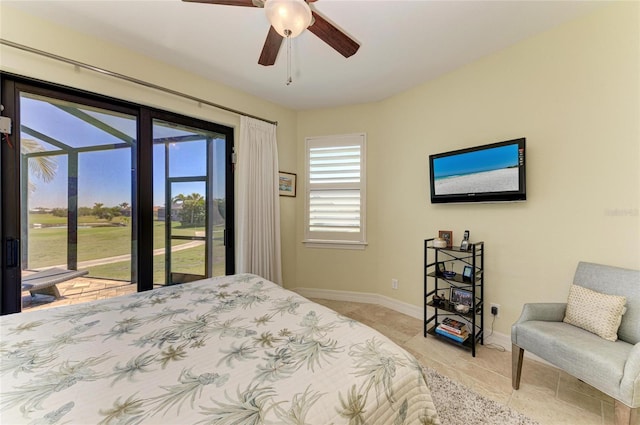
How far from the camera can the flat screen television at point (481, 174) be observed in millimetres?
2176

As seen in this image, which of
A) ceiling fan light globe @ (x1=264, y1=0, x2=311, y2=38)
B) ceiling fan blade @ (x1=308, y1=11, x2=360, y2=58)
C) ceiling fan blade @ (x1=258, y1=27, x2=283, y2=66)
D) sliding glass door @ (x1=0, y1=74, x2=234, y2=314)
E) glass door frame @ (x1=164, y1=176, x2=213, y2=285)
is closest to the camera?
ceiling fan light globe @ (x1=264, y1=0, x2=311, y2=38)

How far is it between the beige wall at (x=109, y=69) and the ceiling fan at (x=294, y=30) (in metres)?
1.32

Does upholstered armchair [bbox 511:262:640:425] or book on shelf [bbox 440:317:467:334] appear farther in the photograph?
book on shelf [bbox 440:317:467:334]

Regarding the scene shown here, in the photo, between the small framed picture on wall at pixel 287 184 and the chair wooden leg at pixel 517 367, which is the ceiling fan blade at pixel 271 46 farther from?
the chair wooden leg at pixel 517 367

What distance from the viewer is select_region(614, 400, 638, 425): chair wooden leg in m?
1.31

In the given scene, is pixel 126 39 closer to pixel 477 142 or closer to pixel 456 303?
pixel 477 142

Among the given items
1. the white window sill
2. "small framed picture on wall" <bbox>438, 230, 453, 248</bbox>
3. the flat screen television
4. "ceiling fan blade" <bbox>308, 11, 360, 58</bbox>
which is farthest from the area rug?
"ceiling fan blade" <bbox>308, 11, 360, 58</bbox>

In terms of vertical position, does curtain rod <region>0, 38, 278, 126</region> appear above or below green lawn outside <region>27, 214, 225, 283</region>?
above

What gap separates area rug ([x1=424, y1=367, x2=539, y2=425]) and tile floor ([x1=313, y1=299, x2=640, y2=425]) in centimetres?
7

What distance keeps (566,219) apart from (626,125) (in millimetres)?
726

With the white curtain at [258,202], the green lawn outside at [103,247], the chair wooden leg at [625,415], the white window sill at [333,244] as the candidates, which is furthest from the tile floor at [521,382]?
the green lawn outside at [103,247]

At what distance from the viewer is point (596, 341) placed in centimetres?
157

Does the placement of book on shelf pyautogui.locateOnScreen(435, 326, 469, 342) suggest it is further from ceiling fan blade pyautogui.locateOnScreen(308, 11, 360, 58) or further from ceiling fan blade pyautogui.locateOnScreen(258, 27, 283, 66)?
ceiling fan blade pyautogui.locateOnScreen(258, 27, 283, 66)

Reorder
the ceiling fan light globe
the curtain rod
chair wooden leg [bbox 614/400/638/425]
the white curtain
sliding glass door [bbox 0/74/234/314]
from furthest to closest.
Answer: the white curtain → sliding glass door [bbox 0/74/234/314] → the curtain rod → chair wooden leg [bbox 614/400/638/425] → the ceiling fan light globe
